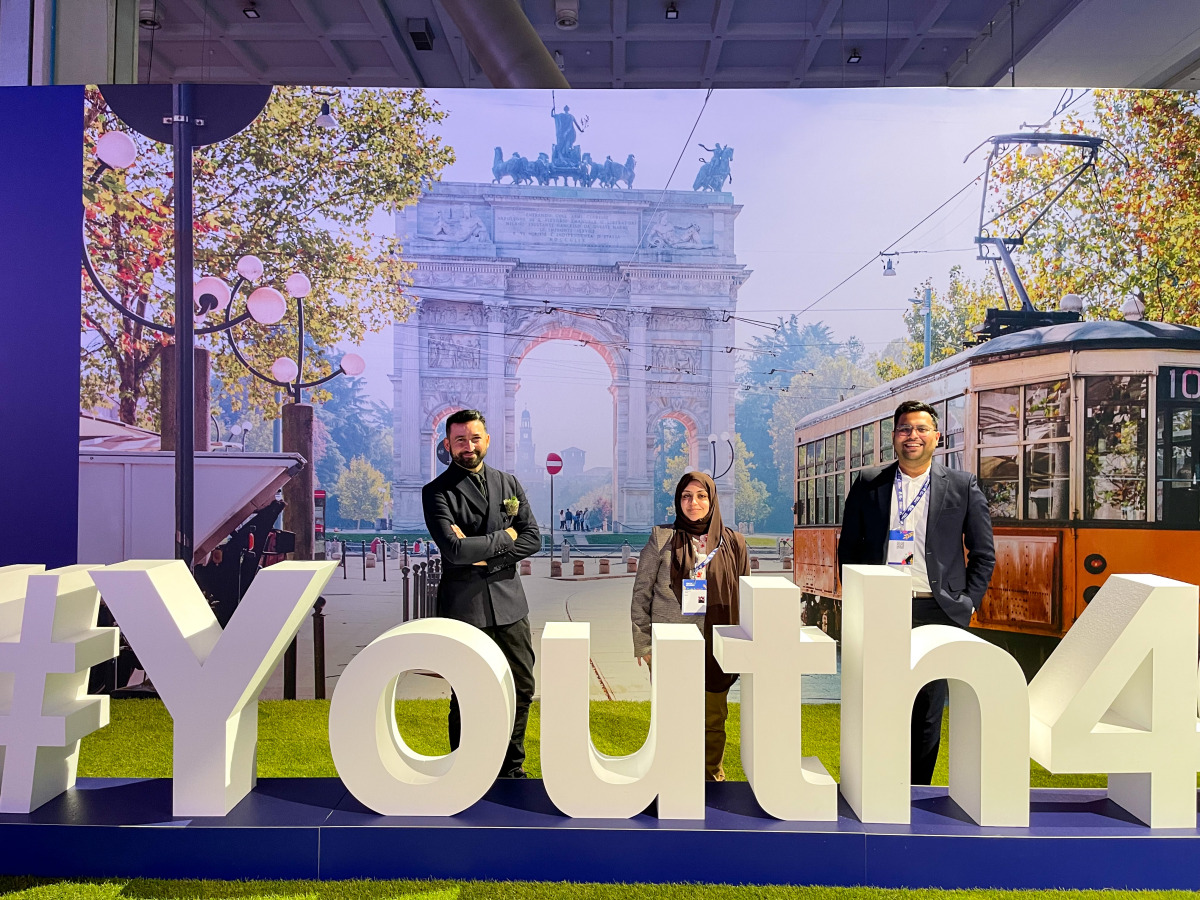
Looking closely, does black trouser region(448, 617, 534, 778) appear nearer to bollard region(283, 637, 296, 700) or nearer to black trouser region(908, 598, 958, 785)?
black trouser region(908, 598, 958, 785)

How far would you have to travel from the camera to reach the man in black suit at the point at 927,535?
3.07 metres

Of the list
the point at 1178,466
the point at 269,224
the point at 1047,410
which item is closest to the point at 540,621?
the point at 269,224

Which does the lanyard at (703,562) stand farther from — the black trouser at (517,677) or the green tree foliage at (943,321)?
the green tree foliage at (943,321)

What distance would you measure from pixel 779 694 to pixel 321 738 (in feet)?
9.42

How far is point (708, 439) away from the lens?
518cm

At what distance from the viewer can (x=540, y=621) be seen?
509cm

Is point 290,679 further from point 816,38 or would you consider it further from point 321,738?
point 816,38

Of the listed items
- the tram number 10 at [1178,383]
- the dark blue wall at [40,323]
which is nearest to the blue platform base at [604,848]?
the tram number 10 at [1178,383]

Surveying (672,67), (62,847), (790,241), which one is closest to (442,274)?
(790,241)

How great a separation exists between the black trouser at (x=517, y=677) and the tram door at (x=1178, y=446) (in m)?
3.61

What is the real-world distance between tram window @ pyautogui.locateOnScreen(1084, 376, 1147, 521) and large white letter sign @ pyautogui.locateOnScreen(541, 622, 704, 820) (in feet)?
10.6

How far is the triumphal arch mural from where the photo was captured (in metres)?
5.00

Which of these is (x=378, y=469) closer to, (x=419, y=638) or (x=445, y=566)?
(x=445, y=566)

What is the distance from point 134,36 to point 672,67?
12.4 ft
